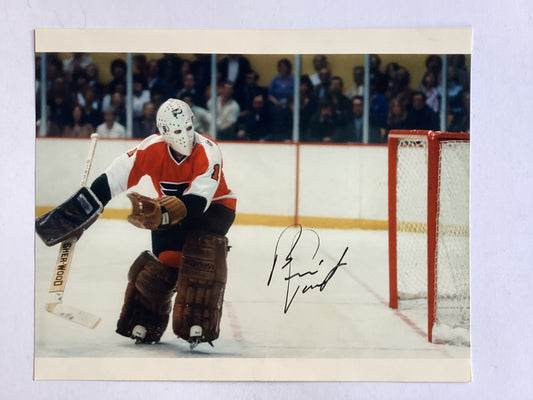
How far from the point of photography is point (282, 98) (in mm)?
1930

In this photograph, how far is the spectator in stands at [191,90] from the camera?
1873 millimetres

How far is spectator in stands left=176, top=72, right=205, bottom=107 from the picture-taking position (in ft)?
6.15

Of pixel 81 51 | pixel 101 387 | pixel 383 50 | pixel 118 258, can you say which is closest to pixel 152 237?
pixel 118 258

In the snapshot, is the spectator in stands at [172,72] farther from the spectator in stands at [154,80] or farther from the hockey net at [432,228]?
the hockey net at [432,228]

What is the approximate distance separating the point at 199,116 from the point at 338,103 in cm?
48

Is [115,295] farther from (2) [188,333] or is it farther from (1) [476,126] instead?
(1) [476,126]

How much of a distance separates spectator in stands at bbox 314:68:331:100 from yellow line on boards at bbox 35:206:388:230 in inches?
16.7

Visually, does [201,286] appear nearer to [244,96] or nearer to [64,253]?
[64,253]

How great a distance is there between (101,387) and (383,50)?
57.7 inches

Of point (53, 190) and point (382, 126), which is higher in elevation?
point (382, 126)

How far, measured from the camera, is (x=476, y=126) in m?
1.92

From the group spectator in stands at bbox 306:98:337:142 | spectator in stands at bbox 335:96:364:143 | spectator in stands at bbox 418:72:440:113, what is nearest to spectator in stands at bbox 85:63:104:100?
spectator in stands at bbox 306:98:337:142

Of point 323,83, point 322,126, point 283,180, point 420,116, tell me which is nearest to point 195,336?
point 283,180

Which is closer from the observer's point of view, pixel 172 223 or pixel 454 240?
pixel 172 223
